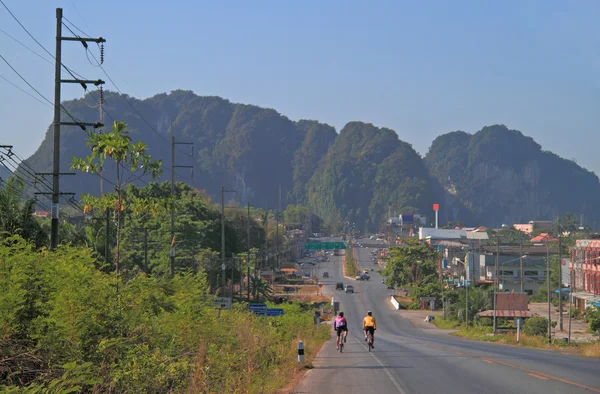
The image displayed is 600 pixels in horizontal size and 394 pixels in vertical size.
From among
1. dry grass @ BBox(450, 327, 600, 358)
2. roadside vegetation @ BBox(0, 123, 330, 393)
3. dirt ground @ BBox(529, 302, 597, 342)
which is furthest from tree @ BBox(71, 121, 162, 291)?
dirt ground @ BBox(529, 302, 597, 342)

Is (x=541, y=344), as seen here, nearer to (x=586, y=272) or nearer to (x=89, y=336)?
(x=89, y=336)

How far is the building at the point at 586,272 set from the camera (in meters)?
75.1

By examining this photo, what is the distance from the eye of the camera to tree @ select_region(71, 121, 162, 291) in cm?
1559

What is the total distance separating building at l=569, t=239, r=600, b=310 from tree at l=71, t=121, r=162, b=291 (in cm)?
6173

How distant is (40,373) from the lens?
12234 millimetres

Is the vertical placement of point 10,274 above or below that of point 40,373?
above

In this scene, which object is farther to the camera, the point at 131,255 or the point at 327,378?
the point at 131,255

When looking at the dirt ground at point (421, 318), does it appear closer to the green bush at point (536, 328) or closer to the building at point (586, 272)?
the green bush at point (536, 328)

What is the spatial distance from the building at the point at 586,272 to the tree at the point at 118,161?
→ 61.7 meters

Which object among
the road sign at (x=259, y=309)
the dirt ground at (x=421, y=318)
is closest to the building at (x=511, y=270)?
the dirt ground at (x=421, y=318)

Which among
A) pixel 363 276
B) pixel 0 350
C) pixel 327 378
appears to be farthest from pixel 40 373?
pixel 363 276

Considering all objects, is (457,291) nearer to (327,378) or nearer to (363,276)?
(363,276)

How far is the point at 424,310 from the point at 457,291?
5531mm

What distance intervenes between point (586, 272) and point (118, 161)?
7271 centimetres
